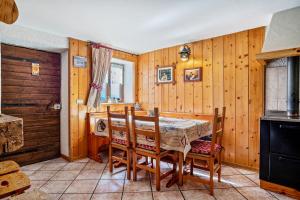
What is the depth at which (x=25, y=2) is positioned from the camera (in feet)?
7.20

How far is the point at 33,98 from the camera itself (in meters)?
3.31

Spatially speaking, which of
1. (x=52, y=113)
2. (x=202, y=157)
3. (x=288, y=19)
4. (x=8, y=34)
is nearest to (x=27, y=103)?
(x=52, y=113)

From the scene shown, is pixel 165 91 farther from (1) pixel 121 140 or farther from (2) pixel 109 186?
(2) pixel 109 186

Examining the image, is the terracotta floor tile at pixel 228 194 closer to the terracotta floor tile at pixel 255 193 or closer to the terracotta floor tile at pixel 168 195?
the terracotta floor tile at pixel 255 193

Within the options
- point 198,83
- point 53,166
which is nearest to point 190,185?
point 198,83

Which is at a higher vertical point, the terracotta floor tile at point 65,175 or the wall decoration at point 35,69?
the wall decoration at point 35,69

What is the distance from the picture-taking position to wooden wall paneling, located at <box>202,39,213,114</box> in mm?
3463

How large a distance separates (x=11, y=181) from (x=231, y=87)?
10.7 ft

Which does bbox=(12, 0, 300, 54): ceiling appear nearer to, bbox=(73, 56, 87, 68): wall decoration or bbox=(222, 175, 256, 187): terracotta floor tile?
bbox=(73, 56, 87, 68): wall decoration

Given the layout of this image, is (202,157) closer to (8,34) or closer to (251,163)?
(251,163)

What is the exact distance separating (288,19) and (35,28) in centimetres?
374

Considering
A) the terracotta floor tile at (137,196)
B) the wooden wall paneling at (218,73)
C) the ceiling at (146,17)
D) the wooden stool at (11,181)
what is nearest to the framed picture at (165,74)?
the ceiling at (146,17)

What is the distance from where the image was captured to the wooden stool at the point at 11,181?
22.3 inches

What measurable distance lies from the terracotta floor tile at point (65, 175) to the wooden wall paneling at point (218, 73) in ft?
8.73
